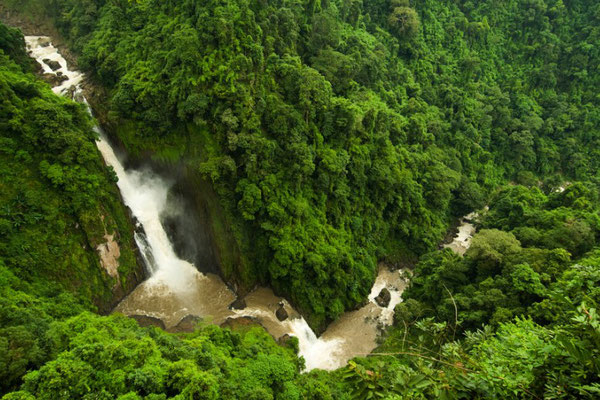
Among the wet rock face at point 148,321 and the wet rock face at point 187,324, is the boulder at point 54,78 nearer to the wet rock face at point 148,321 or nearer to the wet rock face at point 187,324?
the wet rock face at point 148,321

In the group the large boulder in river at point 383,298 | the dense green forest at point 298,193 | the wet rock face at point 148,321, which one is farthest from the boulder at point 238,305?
the large boulder in river at point 383,298

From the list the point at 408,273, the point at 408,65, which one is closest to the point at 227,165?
the point at 408,273

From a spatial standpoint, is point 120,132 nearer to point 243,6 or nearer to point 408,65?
point 243,6

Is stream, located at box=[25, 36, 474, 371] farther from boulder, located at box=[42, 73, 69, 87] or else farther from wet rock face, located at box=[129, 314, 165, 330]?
boulder, located at box=[42, 73, 69, 87]

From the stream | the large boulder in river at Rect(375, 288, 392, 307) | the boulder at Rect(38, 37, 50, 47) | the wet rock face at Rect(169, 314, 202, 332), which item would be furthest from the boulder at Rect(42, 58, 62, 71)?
the large boulder in river at Rect(375, 288, 392, 307)

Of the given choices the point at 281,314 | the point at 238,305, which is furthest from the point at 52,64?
the point at 281,314

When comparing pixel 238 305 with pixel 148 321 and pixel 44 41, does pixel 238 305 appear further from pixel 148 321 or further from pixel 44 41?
pixel 44 41
